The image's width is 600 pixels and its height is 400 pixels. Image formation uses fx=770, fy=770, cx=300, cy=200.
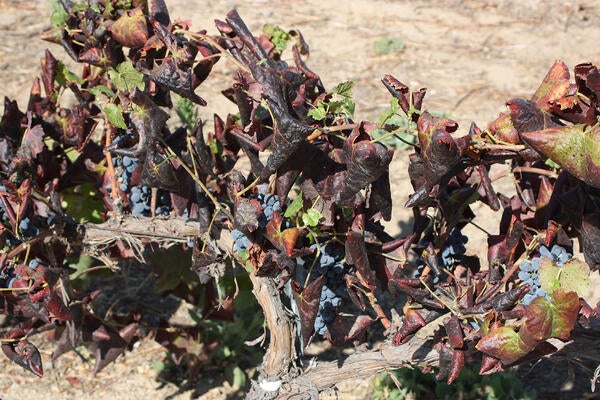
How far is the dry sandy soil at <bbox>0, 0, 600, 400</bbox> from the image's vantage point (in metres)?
4.09

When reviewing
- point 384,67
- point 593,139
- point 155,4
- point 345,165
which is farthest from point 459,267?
point 384,67

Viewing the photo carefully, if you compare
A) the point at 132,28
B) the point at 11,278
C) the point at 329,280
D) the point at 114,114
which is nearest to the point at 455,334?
the point at 329,280

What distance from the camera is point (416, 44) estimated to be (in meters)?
4.71

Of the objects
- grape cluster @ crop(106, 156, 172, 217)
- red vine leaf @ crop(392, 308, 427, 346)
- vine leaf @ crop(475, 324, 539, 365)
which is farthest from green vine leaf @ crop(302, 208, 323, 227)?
grape cluster @ crop(106, 156, 172, 217)

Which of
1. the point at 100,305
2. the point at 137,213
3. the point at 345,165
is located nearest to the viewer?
the point at 345,165

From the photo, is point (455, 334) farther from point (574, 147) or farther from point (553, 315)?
point (574, 147)

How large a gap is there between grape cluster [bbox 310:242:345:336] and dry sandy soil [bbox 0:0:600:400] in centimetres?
147

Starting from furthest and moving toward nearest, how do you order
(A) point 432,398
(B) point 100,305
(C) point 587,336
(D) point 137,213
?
(B) point 100,305, (A) point 432,398, (D) point 137,213, (C) point 587,336

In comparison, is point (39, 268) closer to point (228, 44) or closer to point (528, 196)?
point (228, 44)

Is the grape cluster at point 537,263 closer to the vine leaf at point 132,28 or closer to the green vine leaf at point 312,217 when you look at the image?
the green vine leaf at point 312,217

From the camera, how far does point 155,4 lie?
1752 millimetres

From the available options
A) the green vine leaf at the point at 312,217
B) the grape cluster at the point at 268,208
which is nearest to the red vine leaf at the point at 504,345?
the green vine leaf at the point at 312,217

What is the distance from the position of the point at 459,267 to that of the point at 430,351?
21 cm

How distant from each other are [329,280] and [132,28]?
71 centimetres
